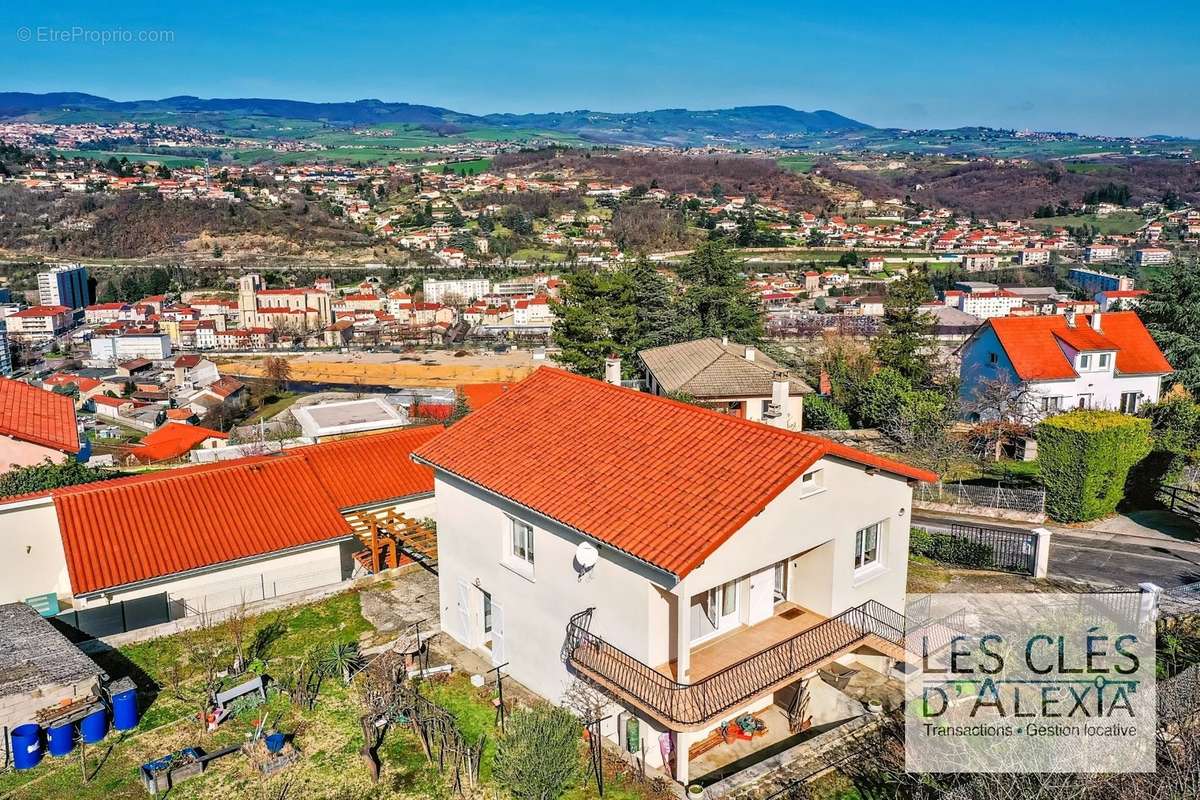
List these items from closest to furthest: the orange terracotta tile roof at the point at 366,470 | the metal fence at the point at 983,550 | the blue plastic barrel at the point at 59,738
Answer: the blue plastic barrel at the point at 59,738 < the metal fence at the point at 983,550 < the orange terracotta tile roof at the point at 366,470

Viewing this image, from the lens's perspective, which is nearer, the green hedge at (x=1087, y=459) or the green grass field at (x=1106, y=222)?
the green hedge at (x=1087, y=459)

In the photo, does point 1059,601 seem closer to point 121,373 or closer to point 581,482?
point 581,482

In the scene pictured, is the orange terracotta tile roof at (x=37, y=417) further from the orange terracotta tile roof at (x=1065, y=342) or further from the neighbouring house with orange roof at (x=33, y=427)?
the orange terracotta tile roof at (x=1065, y=342)

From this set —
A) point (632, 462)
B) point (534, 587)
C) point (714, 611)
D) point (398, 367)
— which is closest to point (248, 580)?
point (534, 587)

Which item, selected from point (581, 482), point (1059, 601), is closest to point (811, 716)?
point (581, 482)

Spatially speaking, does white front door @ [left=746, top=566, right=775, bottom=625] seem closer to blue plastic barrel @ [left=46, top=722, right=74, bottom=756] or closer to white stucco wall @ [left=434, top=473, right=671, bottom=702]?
white stucco wall @ [left=434, top=473, right=671, bottom=702]

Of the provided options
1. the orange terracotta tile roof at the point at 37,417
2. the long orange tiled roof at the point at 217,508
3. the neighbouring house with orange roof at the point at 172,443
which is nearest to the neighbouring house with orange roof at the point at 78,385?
the neighbouring house with orange roof at the point at 172,443
